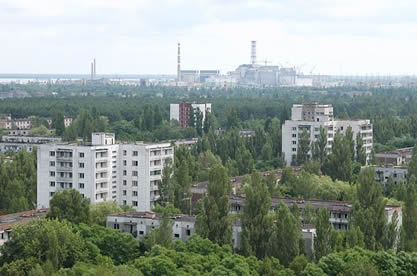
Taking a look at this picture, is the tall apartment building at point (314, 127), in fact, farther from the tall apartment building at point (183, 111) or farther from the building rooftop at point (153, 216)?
the tall apartment building at point (183, 111)

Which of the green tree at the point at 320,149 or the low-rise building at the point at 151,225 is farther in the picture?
the green tree at the point at 320,149

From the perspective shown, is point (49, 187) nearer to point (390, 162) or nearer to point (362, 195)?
point (362, 195)

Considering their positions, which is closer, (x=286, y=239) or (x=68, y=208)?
(x=286, y=239)

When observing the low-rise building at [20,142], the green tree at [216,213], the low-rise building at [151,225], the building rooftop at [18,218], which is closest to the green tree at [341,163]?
the low-rise building at [151,225]

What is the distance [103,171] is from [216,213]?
32.8 ft

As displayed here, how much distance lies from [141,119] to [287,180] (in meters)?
36.9

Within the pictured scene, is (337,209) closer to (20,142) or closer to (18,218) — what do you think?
(18,218)

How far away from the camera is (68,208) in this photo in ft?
105

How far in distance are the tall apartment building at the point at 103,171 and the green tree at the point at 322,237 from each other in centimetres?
1159

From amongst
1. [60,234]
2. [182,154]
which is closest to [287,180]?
[182,154]

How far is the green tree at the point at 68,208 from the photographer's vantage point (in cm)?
3198

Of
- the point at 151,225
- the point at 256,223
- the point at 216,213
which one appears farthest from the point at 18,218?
the point at 256,223

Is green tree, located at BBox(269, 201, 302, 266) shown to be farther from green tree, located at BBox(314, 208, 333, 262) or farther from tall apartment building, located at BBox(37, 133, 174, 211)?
tall apartment building, located at BBox(37, 133, 174, 211)

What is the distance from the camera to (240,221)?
31.5m
